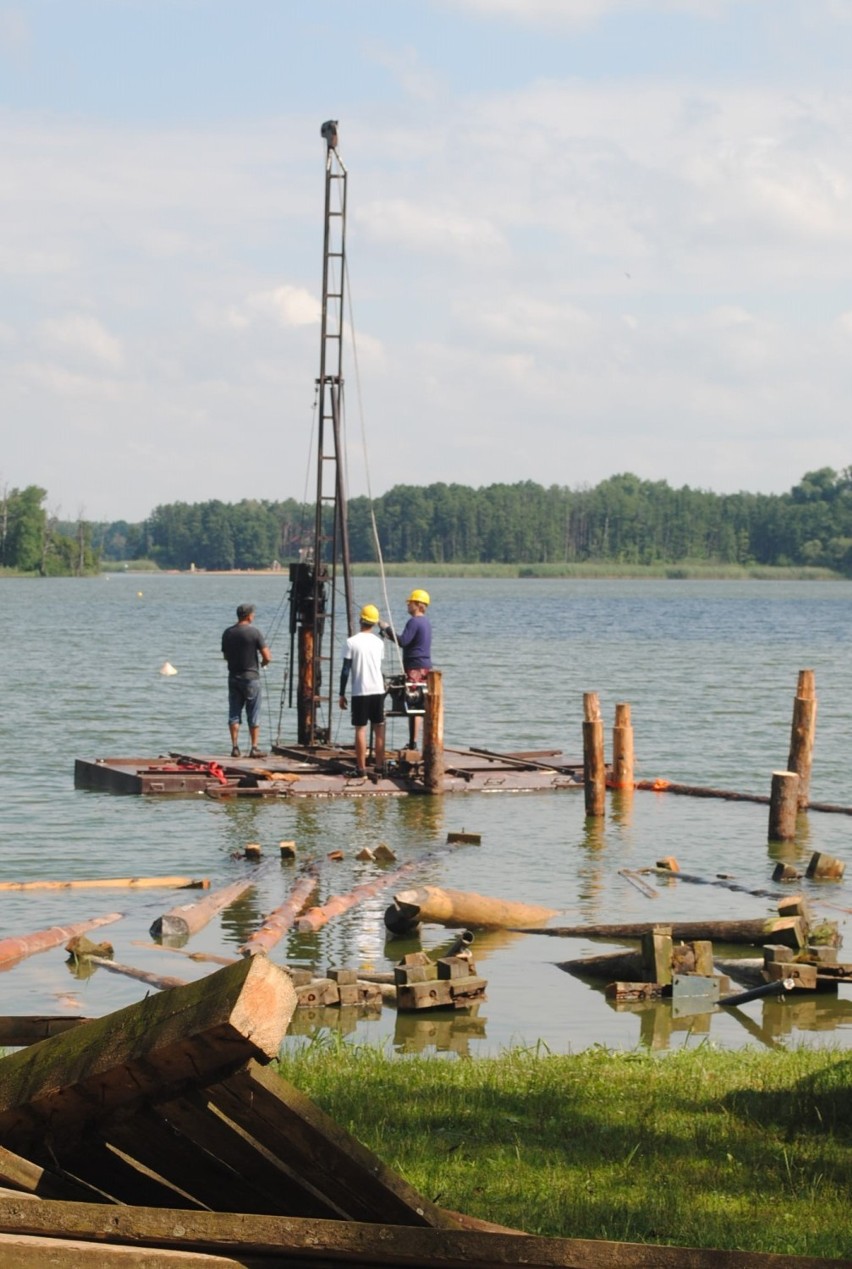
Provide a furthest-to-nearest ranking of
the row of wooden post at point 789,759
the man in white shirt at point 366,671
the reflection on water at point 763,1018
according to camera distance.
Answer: the man in white shirt at point 366,671 → the row of wooden post at point 789,759 → the reflection on water at point 763,1018

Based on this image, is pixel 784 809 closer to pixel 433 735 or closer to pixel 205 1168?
pixel 433 735

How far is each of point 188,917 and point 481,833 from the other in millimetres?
6981

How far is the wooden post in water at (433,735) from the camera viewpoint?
21.8 m

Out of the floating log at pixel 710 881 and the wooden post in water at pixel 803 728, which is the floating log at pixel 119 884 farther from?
the wooden post in water at pixel 803 728

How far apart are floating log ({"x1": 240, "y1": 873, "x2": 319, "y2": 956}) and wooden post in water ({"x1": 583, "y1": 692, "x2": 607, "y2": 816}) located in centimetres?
584

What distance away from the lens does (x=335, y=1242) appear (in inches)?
140

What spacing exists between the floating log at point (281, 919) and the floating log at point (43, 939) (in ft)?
4.19

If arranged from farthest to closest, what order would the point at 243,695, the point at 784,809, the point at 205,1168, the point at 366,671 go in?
the point at 243,695
the point at 366,671
the point at 784,809
the point at 205,1168

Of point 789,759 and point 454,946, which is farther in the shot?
point 789,759

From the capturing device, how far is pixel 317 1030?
32.6 feet

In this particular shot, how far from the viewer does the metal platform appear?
73.4 feet

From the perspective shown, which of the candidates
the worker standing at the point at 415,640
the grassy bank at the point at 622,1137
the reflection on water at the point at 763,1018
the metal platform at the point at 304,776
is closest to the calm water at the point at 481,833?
the reflection on water at the point at 763,1018

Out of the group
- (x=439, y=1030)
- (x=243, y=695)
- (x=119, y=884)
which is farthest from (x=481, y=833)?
(x=439, y=1030)

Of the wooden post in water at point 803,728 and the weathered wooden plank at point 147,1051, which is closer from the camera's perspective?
the weathered wooden plank at point 147,1051
